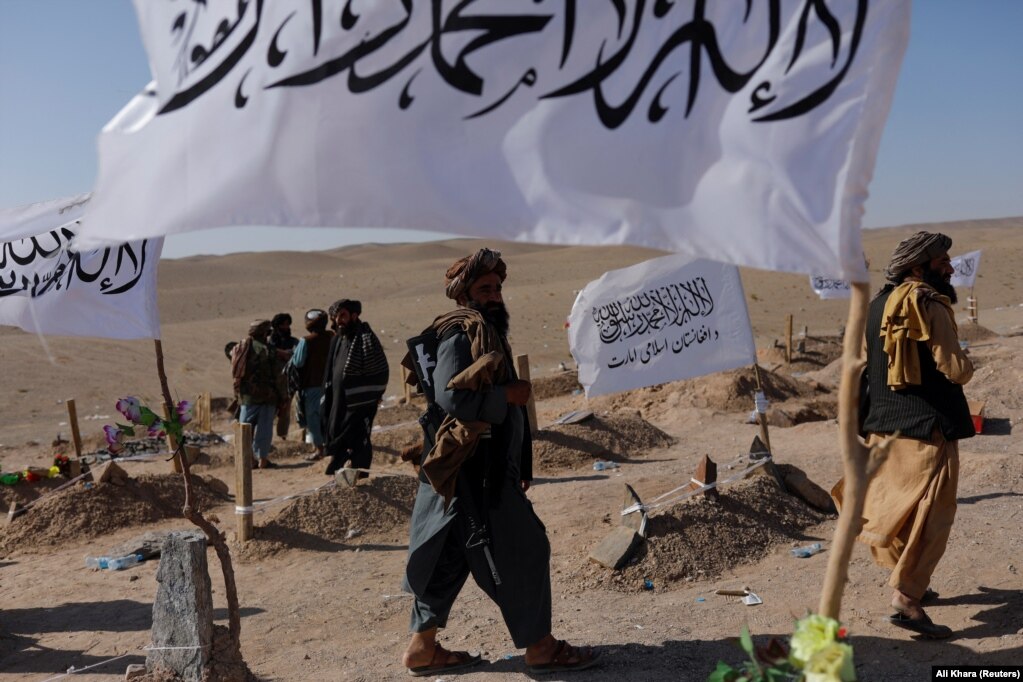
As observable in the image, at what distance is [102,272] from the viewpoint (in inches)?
187

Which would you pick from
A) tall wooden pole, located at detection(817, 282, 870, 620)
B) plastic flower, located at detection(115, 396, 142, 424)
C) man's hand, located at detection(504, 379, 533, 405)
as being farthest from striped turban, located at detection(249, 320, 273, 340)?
tall wooden pole, located at detection(817, 282, 870, 620)

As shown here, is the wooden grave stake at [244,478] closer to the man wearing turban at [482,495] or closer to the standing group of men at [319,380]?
the standing group of men at [319,380]

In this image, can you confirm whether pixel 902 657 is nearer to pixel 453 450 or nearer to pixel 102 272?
pixel 453 450

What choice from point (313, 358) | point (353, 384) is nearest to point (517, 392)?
point (353, 384)

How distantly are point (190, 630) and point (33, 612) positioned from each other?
103 inches

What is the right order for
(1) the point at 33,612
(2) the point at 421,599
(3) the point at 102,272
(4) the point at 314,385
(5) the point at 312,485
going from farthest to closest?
(4) the point at 314,385, (5) the point at 312,485, (1) the point at 33,612, (3) the point at 102,272, (2) the point at 421,599

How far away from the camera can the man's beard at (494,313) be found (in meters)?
4.22

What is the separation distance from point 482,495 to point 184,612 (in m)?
1.44

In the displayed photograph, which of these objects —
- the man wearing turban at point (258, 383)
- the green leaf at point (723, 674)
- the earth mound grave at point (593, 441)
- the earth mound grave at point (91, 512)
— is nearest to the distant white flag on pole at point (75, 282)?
the green leaf at point (723, 674)

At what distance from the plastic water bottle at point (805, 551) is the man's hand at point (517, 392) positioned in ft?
9.03

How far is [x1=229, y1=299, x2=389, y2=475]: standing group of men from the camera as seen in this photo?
8750 mm

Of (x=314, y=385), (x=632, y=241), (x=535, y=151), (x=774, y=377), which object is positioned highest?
(x=535, y=151)

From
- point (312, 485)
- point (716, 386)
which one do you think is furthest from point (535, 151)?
point (716, 386)

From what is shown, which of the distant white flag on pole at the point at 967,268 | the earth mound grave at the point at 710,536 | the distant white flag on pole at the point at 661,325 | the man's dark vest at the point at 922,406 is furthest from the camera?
the distant white flag on pole at the point at 967,268
